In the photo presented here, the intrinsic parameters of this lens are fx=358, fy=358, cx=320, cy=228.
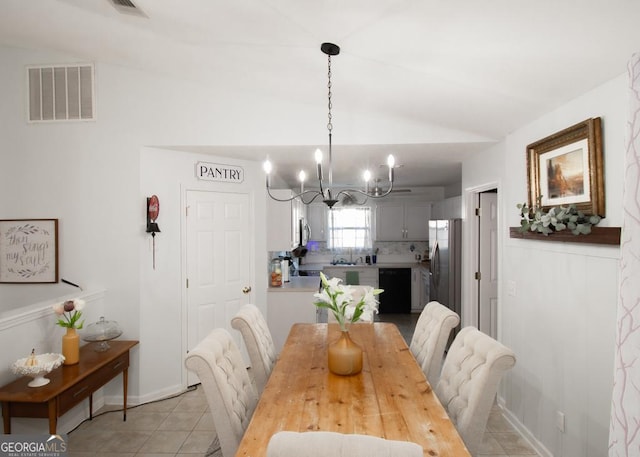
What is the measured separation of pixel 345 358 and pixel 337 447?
1.02 meters

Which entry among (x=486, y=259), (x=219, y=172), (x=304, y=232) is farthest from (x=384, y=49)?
(x=304, y=232)

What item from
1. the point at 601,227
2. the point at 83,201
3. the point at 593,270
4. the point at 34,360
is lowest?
the point at 34,360

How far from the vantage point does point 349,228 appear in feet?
23.5

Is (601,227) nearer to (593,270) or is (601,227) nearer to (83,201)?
(593,270)

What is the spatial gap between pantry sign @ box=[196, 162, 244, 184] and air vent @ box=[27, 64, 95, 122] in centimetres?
102

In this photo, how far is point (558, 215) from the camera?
2.11 m

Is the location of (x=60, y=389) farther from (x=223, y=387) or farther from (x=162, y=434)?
(x=223, y=387)

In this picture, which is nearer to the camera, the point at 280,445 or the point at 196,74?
the point at 280,445

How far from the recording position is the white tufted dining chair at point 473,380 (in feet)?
5.25

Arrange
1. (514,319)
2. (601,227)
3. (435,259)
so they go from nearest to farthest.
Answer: (601,227)
(514,319)
(435,259)

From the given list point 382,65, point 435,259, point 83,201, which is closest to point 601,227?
point 382,65

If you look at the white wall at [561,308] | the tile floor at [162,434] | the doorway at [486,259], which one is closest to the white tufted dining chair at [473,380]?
the white wall at [561,308]

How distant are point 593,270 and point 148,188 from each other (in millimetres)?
3403

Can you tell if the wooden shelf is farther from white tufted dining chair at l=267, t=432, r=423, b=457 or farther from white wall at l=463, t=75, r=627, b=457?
white tufted dining chair at l=267, t=432, r=423, b=457
